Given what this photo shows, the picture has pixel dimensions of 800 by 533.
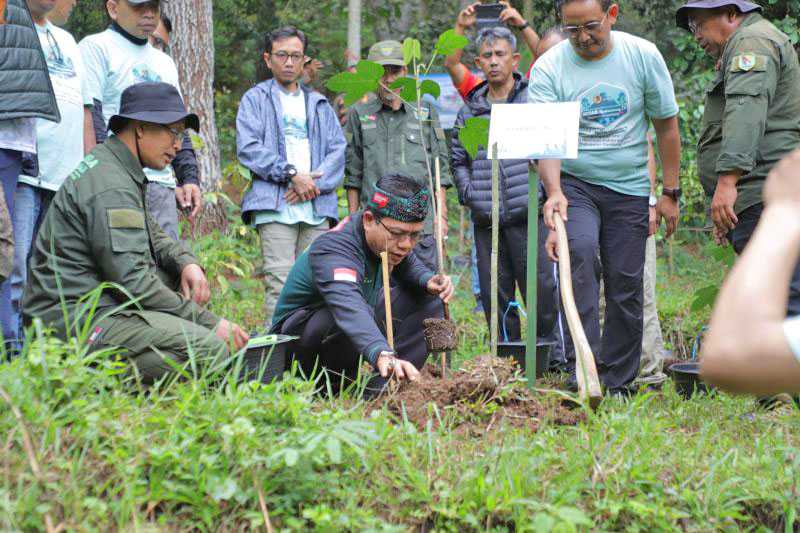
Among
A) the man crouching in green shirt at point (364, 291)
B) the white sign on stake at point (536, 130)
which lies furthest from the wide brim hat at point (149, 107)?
the white sign on stake at point (536, 130)

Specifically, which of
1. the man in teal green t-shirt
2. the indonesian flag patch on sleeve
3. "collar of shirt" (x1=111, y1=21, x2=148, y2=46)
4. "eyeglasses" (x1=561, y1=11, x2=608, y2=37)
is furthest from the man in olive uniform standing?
"collar of shirt" (x1=111, y1=21, x2=148, y2=46)

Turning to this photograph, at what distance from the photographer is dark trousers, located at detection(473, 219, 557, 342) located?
543 cm

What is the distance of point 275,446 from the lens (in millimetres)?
2623

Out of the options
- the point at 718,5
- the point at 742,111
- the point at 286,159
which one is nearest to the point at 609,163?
the point at 742,111

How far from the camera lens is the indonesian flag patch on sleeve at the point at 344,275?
13.3 feet

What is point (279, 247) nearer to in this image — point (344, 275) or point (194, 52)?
point (344, 275)

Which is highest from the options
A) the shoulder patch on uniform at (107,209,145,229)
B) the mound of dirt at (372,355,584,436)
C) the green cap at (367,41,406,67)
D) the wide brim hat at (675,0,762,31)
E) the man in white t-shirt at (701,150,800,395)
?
the wide brim hat at (675,0,762,31)

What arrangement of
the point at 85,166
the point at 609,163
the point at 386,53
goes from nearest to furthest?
the point at 85,166 < the point at 609,163 < the point at 386,53

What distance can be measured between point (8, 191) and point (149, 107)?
2.47 feet

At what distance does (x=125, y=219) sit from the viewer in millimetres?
3605

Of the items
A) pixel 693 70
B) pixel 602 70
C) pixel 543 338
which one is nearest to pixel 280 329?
pixel 543 338

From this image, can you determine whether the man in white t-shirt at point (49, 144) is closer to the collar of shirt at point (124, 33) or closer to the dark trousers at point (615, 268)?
the collar of shirt at point (124, 33)

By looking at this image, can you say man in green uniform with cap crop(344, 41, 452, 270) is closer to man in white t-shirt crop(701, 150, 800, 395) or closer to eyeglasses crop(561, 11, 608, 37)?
eyeglasses crop(561, 11, 608, 37)

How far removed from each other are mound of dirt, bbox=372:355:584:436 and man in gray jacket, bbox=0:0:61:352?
71.2 inches
